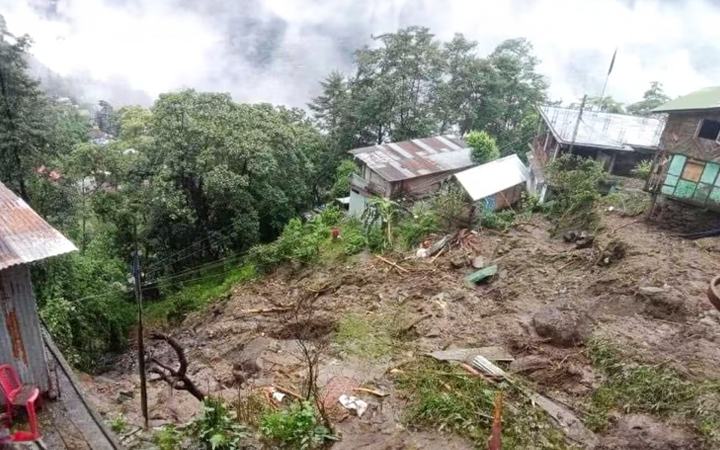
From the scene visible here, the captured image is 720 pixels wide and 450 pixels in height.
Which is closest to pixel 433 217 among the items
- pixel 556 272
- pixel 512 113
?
pixel 556 272

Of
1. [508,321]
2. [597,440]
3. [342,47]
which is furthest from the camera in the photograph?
[342,47]

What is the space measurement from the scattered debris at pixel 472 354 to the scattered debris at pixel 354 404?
2.19 meters

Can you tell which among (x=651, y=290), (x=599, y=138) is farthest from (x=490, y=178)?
(x=651, y=290)

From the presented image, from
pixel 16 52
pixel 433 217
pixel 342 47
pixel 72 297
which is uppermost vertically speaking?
pixel 342 47

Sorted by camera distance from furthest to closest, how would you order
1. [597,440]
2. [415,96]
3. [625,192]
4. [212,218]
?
[415,96] < [212,218] < [625,192] < [597,440]

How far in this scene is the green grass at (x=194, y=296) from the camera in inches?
768

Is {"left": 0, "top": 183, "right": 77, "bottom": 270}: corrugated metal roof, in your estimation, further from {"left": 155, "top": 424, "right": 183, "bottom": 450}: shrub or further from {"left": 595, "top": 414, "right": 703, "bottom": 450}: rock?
{"left": 595, "top": 414, "right": 703, "bottom": 450}: rock

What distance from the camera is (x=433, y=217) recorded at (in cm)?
1955

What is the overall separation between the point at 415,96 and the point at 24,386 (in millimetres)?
25679

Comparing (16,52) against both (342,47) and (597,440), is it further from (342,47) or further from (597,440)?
(342,47)

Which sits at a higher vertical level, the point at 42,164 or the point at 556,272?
the point at 42,164

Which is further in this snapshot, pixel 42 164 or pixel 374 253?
pixel 374 253

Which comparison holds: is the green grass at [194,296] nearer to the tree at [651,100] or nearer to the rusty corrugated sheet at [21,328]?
the rusty corrugated sheet at [21,328]

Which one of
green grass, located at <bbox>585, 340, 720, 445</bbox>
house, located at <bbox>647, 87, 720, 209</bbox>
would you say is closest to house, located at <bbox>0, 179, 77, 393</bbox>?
green grass, located at <bbox>585, 340, 720, 445</bbox>
